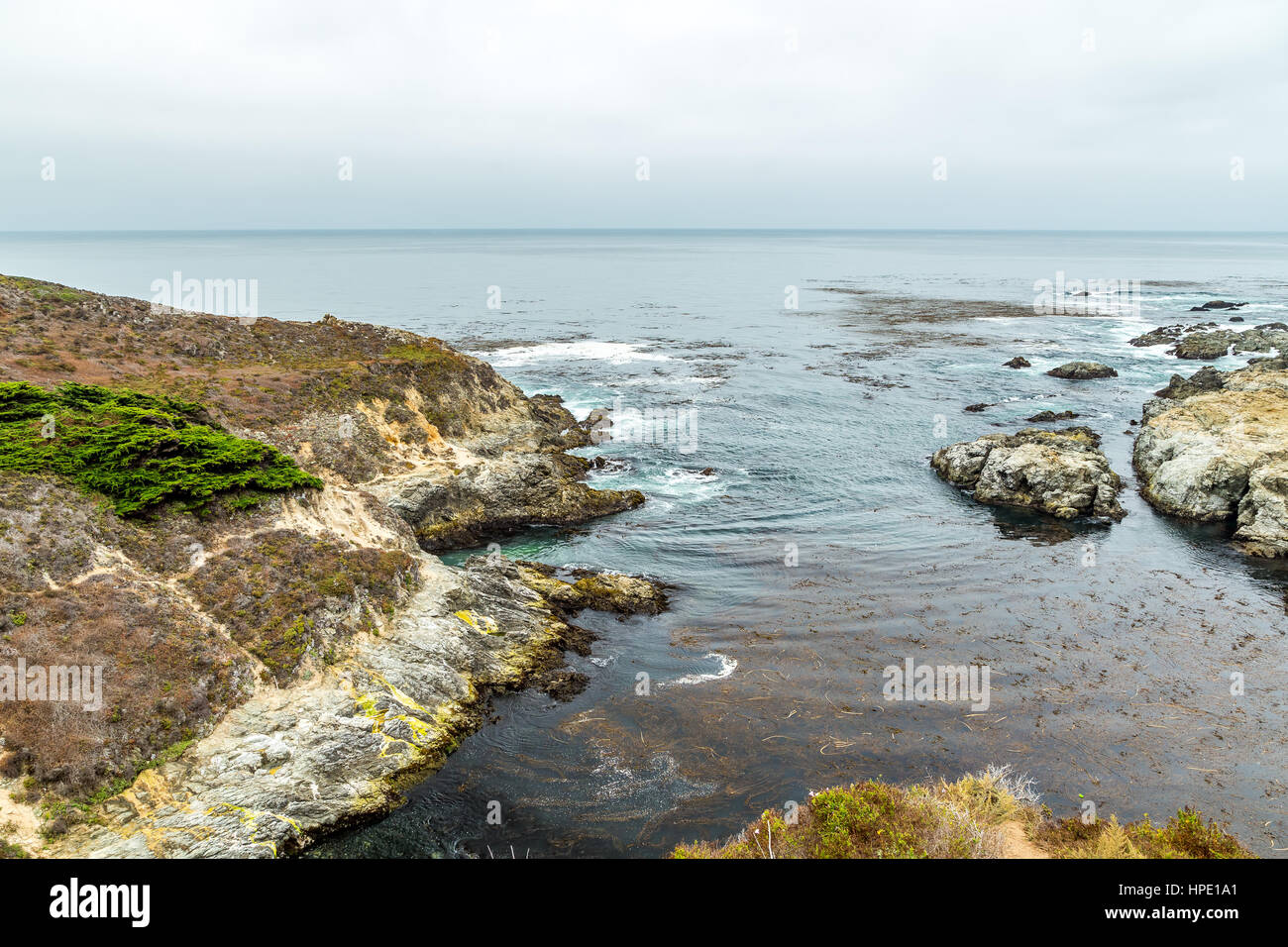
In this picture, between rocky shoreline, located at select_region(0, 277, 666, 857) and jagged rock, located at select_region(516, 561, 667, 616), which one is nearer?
rocky shoreline, located at select_region(0, 277, 666, 857)

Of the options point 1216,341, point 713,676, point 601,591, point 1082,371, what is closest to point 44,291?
point 601,591

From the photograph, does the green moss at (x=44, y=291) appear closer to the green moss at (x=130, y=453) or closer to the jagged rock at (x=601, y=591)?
the green moss at (x=130, y=453)

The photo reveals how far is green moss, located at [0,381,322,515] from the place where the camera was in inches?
971

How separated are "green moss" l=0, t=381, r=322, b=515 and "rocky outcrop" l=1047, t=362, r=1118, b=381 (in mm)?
71188

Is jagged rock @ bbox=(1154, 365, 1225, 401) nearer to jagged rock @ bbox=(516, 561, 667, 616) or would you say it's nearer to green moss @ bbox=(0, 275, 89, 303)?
jagged rock @ bbox=(516, 561, 667, 616)

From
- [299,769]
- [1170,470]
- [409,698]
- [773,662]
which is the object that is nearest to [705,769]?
[773,662]

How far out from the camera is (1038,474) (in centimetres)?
4178

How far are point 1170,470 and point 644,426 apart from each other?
34614 mm

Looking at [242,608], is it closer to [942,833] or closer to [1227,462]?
[942,833]

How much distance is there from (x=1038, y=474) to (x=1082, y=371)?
37115 millimetres

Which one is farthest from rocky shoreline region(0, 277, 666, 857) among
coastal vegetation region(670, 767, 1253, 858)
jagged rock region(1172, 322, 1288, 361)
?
jagged rock region(1172, 322, 1288, 361)

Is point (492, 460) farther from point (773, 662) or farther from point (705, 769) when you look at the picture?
point (705, 769)

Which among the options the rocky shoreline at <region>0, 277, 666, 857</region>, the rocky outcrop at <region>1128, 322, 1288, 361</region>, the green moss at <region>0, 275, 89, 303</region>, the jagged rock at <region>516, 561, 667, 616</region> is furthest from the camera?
the rocky outcrop at <region>1128, 322, 1288, 361</region>

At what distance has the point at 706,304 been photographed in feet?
449
